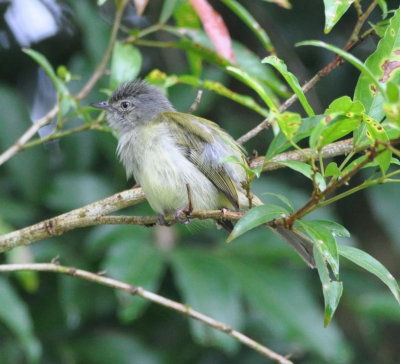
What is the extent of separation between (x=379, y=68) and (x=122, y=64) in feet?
4.82

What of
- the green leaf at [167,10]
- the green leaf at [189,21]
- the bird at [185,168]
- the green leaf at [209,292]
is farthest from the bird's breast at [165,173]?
the green leaf at [209,292]

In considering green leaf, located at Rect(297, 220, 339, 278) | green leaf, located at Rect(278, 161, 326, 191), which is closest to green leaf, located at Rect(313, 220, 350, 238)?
green leaf, located at Rect(297, 220, 339, 278)

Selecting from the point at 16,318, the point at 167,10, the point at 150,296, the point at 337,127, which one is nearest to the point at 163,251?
the point at 16,318

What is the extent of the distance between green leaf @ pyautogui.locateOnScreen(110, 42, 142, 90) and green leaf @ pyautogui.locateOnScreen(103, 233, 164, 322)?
1162mm

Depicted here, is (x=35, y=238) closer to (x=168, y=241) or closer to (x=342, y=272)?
(x=168, y=241)

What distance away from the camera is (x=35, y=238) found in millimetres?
2709

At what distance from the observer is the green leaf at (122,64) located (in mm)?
3463

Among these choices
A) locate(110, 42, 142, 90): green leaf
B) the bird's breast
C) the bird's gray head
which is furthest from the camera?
the bird's gray head

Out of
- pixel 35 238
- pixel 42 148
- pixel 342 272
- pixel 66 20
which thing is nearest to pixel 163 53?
pixel 66 20

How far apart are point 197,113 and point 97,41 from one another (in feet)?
2.51

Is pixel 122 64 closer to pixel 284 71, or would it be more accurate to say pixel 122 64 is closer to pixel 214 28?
pixel 214 28

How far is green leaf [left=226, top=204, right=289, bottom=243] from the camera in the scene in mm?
2056

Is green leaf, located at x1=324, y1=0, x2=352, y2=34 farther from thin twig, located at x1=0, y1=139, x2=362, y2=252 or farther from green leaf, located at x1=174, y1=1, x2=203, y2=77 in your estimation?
green leaf, located at x1=174, y1=1, x2=203, y2=77

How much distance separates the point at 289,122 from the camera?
2100 millimetres
